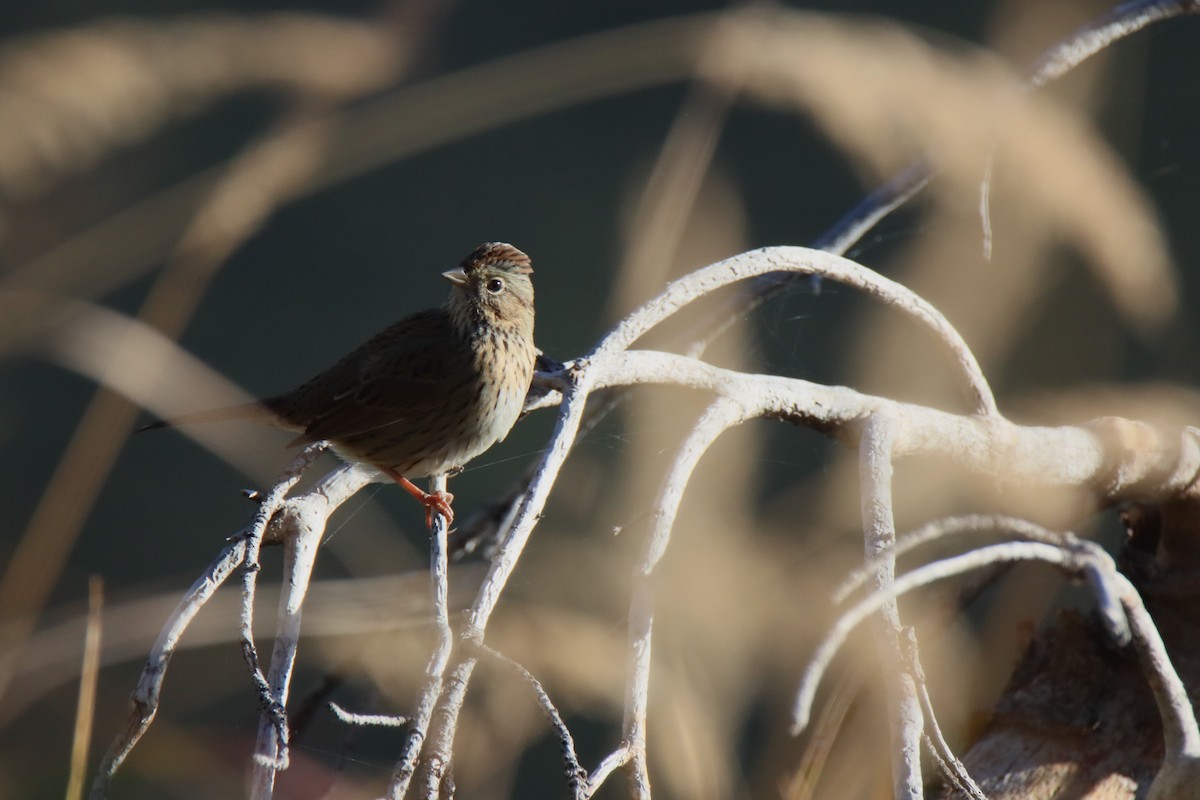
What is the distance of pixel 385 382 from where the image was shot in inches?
117

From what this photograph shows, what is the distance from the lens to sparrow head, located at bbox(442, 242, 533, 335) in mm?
2969

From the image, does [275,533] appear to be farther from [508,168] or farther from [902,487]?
[508,168]

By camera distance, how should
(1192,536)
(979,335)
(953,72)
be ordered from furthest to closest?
(979,335) < (953,72) < (1192,536)

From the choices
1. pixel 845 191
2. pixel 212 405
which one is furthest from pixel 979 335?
pixel 212 405

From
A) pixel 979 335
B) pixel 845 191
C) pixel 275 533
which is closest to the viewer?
pixel 275 533

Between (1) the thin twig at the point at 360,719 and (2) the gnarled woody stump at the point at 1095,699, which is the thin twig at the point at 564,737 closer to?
(1) the thin twig at the point at 360,719

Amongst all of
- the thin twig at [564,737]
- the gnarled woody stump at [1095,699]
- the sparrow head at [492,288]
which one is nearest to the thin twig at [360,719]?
the thin twig at [564,737]

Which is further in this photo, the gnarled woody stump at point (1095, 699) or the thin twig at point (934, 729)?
the gnarled woody stump at point (1095, 699)

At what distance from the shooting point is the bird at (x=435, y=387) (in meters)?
2.83

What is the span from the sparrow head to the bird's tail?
51 cm

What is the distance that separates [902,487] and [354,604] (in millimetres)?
1167

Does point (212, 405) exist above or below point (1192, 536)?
above

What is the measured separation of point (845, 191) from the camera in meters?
4.46

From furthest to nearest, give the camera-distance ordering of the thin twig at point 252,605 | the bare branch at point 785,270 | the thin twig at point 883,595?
the bare branch at point 785,270 → the thin twig at point 252,605 → the thin twig at point 883,595
